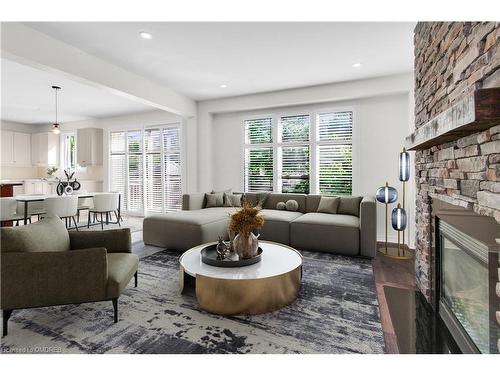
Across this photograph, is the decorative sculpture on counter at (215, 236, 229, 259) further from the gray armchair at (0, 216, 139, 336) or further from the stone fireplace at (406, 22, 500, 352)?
the stone fireplace at (406, 22, 500, 352)

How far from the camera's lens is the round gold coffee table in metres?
2.12

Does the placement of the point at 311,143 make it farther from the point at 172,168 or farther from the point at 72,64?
the point at 72,64

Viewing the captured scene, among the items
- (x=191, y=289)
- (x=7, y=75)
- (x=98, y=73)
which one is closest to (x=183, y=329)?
(x=191, y=289)

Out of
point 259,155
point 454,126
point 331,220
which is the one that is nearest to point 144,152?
point 259,155

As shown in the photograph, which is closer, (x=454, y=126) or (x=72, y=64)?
(x=454, y=126)

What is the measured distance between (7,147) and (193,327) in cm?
887

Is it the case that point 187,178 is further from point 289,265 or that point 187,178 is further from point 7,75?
point 289,265

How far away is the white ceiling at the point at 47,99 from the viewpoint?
14.3 ft

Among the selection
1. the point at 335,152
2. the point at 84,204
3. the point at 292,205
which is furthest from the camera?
the point at 84,204

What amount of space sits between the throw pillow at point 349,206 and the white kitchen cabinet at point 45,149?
836cm

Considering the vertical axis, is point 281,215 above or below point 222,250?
above

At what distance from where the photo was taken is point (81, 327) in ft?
6.39

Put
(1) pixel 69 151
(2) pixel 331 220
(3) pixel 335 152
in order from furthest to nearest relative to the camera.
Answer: (1) pixel 69 151, (3) pixel 335 152, (2) pixel 331 220

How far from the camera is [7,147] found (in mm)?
7609
